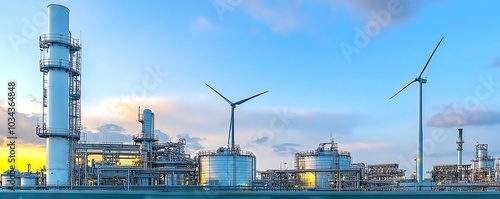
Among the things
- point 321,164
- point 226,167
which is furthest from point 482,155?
point 226,167

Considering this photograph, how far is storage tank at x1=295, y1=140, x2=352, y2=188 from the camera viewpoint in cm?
3791

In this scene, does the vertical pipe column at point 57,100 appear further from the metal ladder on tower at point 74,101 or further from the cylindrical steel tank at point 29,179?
Result: the cylindrical steel tank at point 29,179

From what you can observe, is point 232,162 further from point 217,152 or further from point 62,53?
point 62,53

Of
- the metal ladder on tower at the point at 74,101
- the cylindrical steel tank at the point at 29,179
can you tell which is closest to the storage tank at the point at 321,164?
the metal ladder on tower at the point at 74,101

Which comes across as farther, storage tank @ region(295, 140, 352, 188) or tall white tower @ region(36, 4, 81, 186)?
storage tank @ region(295, 140, 352, 188)

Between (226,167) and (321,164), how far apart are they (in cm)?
1124

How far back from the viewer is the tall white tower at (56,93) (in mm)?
29922

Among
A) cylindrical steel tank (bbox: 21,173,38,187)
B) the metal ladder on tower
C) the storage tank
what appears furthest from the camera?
the storage tank

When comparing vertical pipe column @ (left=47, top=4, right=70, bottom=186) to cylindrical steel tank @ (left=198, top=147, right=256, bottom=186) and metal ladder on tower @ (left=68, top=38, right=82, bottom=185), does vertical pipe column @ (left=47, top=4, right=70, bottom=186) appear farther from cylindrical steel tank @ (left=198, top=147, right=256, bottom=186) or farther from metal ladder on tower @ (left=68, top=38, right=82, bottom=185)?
cylindrical steel tank @ (left=198, top=147, right=256, bottom=186)

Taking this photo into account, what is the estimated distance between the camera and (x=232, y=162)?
33688 millimetres

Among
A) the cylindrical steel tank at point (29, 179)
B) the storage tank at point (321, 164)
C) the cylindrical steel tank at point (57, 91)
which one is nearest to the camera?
the cylindrical steel tank at point (57, 91)

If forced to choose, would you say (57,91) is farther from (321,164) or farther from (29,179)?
(321,164)

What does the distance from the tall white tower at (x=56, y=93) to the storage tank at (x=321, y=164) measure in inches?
858

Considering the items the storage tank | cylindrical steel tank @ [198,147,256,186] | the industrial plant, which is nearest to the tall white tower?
the industrial plant
